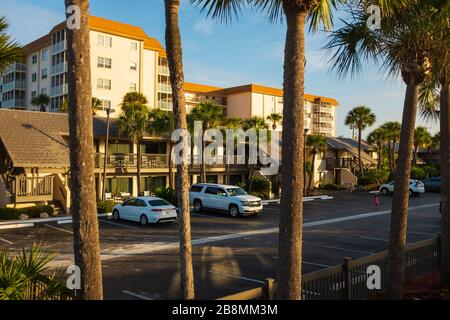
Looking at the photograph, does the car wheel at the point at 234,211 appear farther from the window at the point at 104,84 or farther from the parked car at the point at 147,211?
the window at the point at 104,84

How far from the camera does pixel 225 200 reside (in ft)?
88.1

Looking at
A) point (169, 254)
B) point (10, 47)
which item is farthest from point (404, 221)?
point (10, 47)

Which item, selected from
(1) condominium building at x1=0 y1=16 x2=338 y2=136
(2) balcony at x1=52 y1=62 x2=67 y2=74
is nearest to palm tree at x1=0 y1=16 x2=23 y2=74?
(1) condominium building at x1=0 y1=16 x2=338 y2=136

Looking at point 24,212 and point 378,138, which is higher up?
point 378,138

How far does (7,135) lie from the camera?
26297mm

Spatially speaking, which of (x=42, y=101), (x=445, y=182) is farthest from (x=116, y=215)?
(x=42, y=101)

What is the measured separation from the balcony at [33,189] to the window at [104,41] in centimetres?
2431

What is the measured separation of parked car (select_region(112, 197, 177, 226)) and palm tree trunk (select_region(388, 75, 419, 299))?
14536 millimetres

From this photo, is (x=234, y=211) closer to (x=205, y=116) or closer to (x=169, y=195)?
(x=169, y=195)

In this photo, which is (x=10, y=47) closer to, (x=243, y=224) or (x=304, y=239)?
(x=304, y=239)

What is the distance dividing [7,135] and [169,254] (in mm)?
15899

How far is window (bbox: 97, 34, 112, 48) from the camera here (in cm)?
4673

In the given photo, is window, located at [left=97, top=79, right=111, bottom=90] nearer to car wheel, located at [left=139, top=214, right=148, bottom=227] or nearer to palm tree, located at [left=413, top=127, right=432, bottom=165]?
car wheel, located at [left=139, top=214, right=148, bottom=227]

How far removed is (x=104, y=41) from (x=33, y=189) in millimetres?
25976
